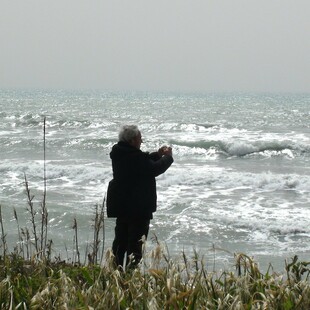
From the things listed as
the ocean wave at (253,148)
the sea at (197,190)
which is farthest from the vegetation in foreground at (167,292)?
the ocean wave at (253,148)

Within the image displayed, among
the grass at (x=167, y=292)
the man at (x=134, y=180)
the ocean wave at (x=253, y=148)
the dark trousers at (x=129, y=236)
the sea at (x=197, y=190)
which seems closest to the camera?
the grass at (x=167, y=292)

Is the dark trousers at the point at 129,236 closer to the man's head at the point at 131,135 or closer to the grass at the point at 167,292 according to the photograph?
the man's head at the point at 131,135

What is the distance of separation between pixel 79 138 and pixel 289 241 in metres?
21.8

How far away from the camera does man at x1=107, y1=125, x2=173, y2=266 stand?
4.78 metres

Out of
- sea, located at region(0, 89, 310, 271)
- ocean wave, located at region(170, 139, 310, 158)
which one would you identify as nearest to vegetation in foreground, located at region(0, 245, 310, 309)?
sea, located at region(0, 89, 310, 271)

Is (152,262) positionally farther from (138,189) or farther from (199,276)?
(138,189)

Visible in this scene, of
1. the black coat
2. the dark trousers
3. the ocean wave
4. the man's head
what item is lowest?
the ocean wave

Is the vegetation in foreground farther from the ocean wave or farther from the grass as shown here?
the ocean wave

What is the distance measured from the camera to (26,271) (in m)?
3.08

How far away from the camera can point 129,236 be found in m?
4.97

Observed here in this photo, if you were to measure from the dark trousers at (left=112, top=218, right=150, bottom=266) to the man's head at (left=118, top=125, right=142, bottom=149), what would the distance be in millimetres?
598

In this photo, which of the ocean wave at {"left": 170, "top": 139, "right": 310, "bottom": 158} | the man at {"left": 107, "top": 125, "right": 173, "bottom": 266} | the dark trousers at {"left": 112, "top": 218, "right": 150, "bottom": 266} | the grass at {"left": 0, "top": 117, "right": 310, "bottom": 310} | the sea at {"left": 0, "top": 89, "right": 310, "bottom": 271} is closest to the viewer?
the grass at {"left": 0, "top": 117, "right": 310, "bottom": 310}

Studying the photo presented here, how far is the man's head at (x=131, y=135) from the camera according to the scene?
4777 millimetres

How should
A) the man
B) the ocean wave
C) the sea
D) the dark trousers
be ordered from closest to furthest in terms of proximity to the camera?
1. the man
2. the dark trousers
3. the sea
4. the ocean wave
